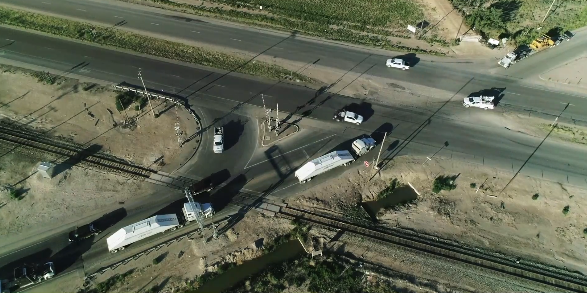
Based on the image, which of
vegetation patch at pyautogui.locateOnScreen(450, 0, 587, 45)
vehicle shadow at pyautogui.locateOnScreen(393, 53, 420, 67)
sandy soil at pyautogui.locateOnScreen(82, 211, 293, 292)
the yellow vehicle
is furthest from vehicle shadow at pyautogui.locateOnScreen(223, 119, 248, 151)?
the yellow vehicle

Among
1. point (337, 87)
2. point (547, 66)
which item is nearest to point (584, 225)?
point (547, 66)

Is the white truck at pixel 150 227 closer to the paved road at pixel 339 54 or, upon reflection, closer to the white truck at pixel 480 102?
the paved road at pixel 339 54

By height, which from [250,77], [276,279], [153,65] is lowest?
[276,279]

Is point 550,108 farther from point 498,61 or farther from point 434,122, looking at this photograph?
point 434,122

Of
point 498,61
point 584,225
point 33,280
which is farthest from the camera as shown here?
point 498,61

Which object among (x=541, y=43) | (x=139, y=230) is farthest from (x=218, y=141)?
(x=541, y=43)

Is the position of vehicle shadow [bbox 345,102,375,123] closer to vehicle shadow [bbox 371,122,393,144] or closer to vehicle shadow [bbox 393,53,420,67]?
vehicle shadow [bbox 371,122,393,144]

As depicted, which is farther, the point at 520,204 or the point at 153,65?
the point at 153,65
